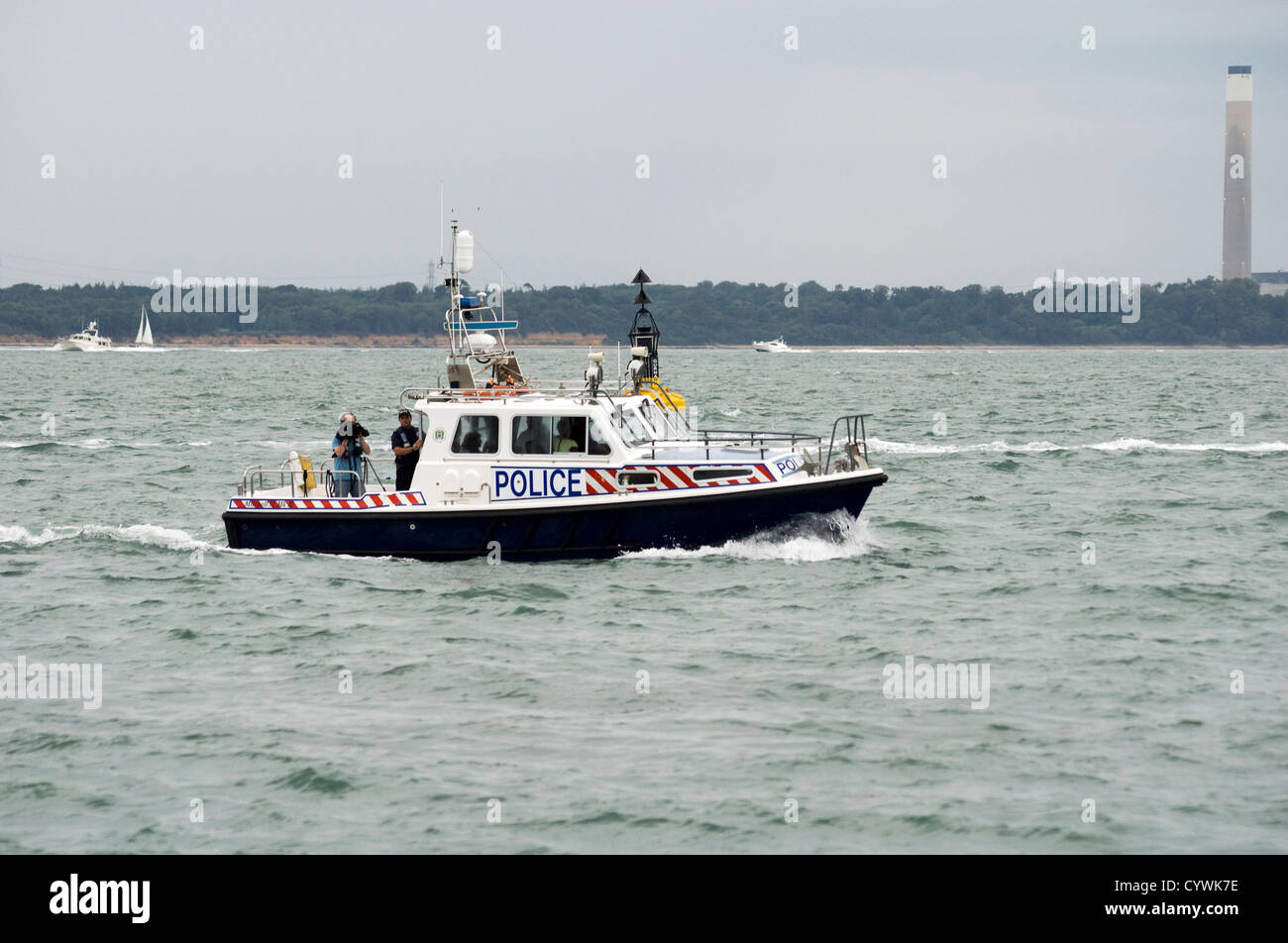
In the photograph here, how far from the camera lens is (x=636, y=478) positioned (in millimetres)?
19531

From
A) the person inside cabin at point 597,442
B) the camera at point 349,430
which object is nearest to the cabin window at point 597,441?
the person inside cabin at point 597,442

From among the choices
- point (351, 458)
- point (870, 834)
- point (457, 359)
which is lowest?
point (870, 834)

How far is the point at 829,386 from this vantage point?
85.0m

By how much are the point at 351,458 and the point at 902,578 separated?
→ 7.64 metres

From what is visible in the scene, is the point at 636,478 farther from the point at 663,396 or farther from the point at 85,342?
the point at 85,342

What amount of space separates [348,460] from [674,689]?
8068 mm

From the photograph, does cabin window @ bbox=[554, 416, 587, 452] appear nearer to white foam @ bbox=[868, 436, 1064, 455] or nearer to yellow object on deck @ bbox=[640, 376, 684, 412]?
yellow object on deck @ bbox=[640, 376, 684, 412]

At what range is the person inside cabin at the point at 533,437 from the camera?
19.8 meters

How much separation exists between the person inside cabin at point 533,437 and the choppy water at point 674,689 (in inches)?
62.2

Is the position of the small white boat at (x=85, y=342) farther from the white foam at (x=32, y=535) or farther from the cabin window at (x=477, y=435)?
the cabin window at (x=477, y=435)

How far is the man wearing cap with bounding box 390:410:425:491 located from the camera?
20188 millimetres
